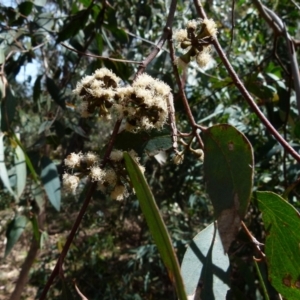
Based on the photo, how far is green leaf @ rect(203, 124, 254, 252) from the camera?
1.50 feet

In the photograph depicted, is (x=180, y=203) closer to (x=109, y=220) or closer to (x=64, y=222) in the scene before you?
(x=109, y=220)

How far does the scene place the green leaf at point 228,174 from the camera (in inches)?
18.0

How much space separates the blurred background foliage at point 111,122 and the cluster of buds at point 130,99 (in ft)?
0.40

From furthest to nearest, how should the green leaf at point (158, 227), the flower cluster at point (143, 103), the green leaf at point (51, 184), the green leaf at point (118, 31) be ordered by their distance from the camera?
the green leaf at point (118, 31) → the green leaf at point (51, 184) → the flower cluster at point (143, 103) → the green leaf at point (158, 227)

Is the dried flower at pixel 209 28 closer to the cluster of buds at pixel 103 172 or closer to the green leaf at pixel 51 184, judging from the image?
the cluster of buds at pixel 103 172

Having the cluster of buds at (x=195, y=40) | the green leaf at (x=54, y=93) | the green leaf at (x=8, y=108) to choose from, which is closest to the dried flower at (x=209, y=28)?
the cluster of buds at (x=195, y=40)

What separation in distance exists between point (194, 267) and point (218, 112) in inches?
50.0

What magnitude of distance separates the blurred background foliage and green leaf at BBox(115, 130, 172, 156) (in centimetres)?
6

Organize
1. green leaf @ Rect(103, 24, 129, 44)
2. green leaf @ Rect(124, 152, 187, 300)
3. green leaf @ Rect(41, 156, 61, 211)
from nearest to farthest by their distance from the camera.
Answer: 1. green leaf @ Rect(124, 152, 187, 300)
2. green leaf @ Rect(41, 156, 61, 211)
3. green leaf @ Rect(103, 24, 129, 44)

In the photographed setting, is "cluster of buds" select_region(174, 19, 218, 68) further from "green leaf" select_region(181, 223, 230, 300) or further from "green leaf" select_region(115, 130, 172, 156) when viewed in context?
"green leaf" select_region(181, 223, 230, 300)

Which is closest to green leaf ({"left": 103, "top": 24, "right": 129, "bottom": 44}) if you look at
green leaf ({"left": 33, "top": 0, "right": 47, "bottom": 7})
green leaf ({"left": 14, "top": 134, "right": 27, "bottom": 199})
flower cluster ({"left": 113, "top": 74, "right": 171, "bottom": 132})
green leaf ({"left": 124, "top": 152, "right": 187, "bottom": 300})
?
green leaf ({"left": 33, "top": 0, "right": 47, "bottom": 7})

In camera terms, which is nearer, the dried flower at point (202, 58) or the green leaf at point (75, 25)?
the dried flower at point (202, 58)

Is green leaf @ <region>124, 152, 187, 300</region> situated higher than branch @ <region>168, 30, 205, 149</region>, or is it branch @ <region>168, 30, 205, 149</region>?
branch @ <region>168, 30, 205, 149</region>

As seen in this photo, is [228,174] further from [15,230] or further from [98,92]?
[15,230]
